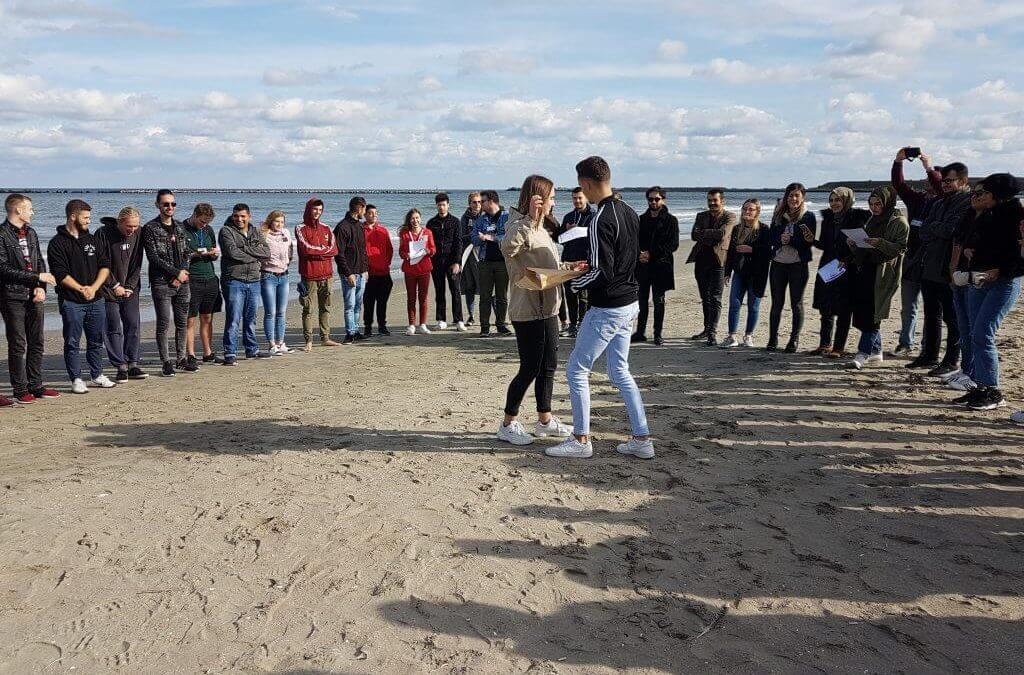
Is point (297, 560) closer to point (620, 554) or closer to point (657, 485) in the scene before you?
point (620, 554)

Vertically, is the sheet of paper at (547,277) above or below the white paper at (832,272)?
above

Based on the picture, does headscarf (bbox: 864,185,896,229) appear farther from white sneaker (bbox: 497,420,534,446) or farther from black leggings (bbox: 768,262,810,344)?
white sneaker (bbox: 497,420,534,446)

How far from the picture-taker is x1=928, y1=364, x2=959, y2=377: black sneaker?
24.6 feet

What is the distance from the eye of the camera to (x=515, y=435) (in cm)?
557

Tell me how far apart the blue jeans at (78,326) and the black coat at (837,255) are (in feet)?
24.5

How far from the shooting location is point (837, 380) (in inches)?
295

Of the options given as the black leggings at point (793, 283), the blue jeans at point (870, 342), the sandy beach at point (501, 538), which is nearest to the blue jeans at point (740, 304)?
the black leggings at point (793, 283)

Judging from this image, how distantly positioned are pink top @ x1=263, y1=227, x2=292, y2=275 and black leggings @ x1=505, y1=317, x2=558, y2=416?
4.47 meters

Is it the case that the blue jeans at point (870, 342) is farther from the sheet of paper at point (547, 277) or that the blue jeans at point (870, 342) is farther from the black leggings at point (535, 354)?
the sheet of paper at point (547, 277)

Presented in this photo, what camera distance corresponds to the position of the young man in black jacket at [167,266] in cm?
775

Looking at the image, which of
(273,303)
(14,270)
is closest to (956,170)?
(273,303)

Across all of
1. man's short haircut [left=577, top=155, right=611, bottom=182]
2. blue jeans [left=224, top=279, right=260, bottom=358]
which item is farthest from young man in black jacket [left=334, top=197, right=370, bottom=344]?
man's short haircut [left=577, top=155, right=611, bottom=182]

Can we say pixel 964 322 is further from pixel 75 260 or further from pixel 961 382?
pixel 75 260

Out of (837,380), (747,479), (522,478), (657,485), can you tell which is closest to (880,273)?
(837,380)
